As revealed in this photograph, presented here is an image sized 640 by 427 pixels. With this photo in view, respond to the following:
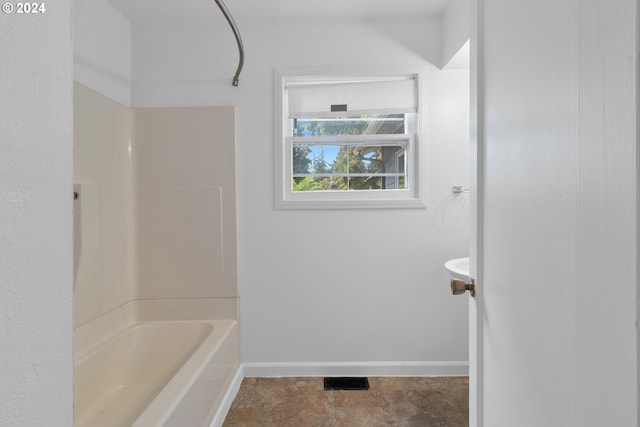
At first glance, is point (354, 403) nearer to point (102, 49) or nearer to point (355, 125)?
point (355, 125)

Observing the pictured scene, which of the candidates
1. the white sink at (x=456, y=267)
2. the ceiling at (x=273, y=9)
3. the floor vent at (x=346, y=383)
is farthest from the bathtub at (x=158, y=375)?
the ceiling at (x=273, y=9)

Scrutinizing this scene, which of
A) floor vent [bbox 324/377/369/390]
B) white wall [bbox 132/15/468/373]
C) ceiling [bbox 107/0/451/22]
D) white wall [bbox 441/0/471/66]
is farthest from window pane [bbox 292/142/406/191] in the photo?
floor vent [bbox 324/377/369/390]

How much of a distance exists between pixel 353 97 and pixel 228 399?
2063 millimetres

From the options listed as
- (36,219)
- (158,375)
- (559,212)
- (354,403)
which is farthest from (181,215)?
(559,212)

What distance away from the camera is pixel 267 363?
2131 mm

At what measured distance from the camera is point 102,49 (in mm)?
1866

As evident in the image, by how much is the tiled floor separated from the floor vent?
0.03m

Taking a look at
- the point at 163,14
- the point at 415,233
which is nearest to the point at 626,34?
the point at 415,233

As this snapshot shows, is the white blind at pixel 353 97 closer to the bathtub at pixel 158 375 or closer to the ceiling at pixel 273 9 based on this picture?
the ceiling at pixel 273 9

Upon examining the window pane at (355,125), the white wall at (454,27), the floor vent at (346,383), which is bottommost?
the floor vent at (346,383)

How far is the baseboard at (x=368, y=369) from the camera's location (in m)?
2.10

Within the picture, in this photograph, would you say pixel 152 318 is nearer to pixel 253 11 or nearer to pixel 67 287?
pixel 67 287

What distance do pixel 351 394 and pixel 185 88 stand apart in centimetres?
224

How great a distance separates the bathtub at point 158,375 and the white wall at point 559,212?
119cm
